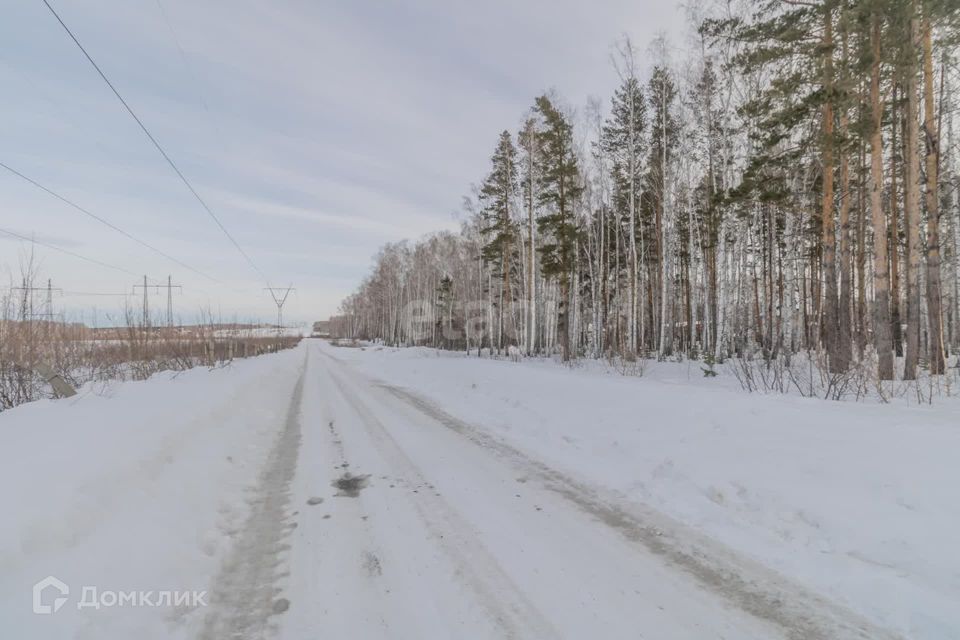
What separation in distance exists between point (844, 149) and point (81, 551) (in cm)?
1484

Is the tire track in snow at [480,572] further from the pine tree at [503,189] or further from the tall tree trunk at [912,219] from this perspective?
the pine tree at [503,189]

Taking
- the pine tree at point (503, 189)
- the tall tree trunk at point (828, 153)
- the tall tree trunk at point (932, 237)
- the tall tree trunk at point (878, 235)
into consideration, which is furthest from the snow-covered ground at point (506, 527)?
the pine tree at point (503, 189)

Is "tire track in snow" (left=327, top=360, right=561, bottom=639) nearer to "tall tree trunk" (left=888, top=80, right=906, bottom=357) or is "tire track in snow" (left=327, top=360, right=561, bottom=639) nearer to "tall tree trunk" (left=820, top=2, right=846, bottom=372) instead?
"tall tree trunk" (left=820, top=2, right=846, bottom=372)

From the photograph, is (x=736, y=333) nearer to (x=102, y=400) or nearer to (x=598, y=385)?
(x=598, y=385)

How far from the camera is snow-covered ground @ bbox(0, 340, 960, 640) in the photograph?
227 centimetres

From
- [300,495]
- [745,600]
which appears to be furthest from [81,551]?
[745,600]

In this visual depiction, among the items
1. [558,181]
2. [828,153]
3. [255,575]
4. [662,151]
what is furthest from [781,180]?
[255,575]

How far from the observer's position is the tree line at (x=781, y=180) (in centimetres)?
902

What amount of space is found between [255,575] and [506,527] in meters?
1.85

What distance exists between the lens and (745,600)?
2.44 m

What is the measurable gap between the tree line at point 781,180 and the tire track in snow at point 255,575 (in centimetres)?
850

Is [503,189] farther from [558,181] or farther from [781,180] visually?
[781,180]

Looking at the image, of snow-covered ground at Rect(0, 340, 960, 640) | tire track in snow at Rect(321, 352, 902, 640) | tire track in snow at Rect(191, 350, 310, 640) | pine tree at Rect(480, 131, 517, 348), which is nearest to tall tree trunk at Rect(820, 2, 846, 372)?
snow-covered ground at Rect(0, 340, 960, 640)

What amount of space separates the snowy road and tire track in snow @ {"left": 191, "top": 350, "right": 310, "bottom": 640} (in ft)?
0.03
